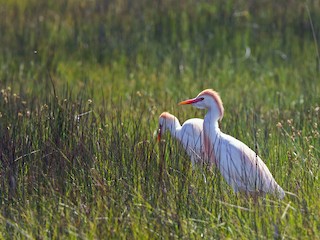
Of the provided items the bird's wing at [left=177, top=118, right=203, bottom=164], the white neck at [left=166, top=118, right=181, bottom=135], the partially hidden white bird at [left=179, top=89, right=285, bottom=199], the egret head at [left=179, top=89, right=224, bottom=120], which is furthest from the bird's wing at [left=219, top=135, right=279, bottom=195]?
the white neck at [left=166, top=118, right=181, bottom=135]

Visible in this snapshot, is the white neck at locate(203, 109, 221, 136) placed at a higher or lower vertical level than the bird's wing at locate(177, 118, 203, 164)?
higher

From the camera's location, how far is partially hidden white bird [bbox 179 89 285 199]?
5402 millimetres

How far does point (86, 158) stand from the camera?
5.67 meters

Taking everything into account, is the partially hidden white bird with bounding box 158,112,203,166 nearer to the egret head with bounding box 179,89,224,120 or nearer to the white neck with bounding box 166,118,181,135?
the white neck with bounding box 166,118,181,135

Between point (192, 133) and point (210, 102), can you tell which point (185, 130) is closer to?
point (192, 133)

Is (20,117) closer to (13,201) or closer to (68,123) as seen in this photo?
(68,123)

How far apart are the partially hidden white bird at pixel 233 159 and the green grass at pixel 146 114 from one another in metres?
0.11

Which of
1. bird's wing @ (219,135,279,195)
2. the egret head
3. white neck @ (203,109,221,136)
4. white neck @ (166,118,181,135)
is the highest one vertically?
the egret head

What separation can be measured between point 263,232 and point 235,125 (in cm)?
239

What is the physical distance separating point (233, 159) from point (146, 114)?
2006 mm

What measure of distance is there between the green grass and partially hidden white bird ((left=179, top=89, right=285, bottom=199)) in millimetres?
106

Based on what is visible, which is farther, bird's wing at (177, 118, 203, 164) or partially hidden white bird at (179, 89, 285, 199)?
bird's wing at (177, 118, 203, 164)

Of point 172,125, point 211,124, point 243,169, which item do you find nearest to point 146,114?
point 172,125

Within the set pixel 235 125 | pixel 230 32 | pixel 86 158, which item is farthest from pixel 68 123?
pixel 230 32
